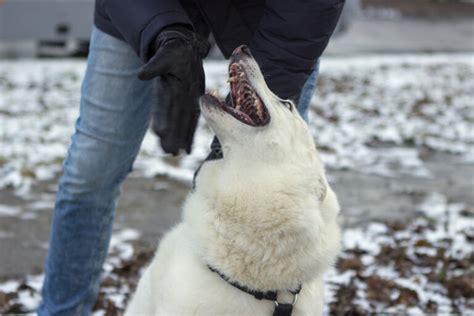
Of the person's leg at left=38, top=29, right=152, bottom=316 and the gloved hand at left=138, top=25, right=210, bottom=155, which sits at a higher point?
the gloved hand at left=138, top=25, right=210, bottom=155

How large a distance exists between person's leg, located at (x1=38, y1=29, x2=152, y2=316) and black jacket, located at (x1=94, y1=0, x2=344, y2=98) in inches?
6.0

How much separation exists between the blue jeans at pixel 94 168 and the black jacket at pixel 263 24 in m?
0.15

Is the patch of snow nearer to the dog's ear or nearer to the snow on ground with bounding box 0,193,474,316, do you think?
the snow on ground with bounding box 0,193,474,316

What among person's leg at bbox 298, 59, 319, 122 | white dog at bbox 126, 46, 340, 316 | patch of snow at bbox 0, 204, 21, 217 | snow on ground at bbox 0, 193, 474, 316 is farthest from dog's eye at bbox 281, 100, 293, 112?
patch of snow at bbox 0, 204, 21, 217

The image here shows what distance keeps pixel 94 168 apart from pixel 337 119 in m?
6.11

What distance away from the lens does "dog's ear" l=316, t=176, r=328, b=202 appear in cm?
238

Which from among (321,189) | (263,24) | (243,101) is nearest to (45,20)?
(263,24)

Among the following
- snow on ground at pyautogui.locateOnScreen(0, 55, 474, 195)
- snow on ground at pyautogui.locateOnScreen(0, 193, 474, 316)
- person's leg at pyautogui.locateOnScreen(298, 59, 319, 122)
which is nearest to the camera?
person's leg at pyautogui.locateOnScreen(298, 59, 319, 122)

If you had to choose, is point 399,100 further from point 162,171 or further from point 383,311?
point 383,311

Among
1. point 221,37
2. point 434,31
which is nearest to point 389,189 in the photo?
point 221,37

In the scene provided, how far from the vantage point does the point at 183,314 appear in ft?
7.53

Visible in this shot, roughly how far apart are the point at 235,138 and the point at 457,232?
9.97 feet

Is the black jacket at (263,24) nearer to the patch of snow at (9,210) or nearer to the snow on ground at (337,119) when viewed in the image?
the patch of snow at (9,210)

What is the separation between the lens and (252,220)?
2.31m
